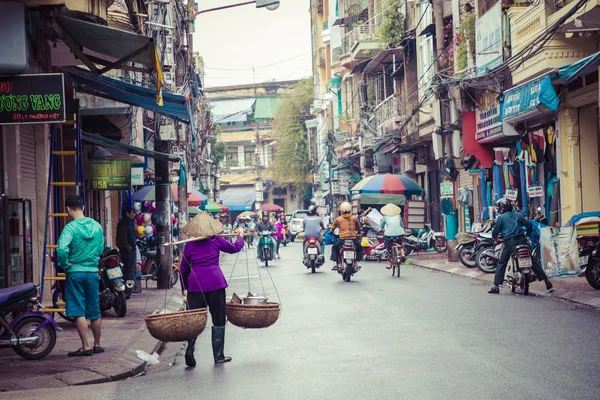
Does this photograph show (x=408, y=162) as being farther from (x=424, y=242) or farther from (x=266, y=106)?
(x=266, y=106)

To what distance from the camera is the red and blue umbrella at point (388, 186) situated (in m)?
32.8

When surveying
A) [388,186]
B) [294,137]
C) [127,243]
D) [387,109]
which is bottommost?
[127,243]

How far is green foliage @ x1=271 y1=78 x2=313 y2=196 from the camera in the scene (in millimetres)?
73662

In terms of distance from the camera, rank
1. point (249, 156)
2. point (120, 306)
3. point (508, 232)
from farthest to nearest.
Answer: point (249, 156) < point (508, 232) < point (120, 306)

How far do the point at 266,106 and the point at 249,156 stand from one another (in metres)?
4.99

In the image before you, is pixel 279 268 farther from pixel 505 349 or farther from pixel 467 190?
pixel 505 349

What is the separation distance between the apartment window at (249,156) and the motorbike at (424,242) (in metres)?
51.1

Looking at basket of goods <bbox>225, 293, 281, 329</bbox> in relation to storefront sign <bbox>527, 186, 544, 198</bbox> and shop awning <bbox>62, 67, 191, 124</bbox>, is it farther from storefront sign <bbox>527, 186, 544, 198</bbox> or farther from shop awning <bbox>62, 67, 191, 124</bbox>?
storefront sign <bbox>527, 186, 544, 198</bbox>

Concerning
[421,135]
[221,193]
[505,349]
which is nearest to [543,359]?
[505,349]

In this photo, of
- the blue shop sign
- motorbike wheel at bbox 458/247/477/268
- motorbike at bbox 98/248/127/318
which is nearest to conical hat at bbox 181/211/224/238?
motorbike at bbox 98/248/127/318

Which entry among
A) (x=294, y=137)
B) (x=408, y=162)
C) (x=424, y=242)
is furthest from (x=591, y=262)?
(x=294, y=137)

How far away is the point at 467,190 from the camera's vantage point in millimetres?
31094

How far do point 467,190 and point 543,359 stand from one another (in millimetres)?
22554

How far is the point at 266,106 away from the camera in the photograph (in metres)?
83.1
